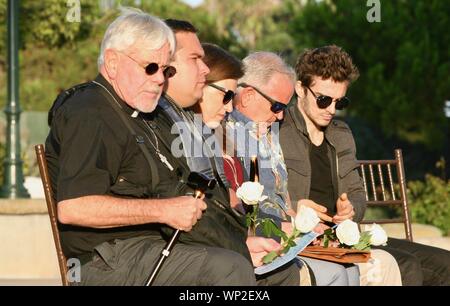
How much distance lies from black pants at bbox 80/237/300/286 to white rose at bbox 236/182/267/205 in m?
0.49

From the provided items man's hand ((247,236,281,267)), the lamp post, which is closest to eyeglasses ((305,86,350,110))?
man's hand ((247,236,281,267))

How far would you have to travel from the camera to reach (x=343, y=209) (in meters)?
5.27

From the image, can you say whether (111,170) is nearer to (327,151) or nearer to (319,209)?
(319,209)

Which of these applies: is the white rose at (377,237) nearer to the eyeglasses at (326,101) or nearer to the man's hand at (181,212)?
the eyeglasses at (326,101)

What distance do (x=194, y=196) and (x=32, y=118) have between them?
2012cm

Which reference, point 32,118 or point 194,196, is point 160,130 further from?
point 32,118

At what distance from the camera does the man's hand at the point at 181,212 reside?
401cm

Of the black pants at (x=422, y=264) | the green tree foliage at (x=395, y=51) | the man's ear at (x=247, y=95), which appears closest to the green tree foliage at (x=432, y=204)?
the green tree foliage at (x=395, y=51)

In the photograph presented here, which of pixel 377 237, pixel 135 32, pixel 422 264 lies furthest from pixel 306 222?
pixel 422 264

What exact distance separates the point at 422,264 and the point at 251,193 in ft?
4.22

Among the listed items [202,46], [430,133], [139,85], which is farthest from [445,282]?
[430,133]

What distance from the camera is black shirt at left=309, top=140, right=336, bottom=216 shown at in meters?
5.55

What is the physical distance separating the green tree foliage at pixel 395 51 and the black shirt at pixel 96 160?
1528 cm

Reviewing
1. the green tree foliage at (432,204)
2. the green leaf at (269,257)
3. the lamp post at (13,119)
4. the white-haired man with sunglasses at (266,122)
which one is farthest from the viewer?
the green tree foliage at (432,204)
